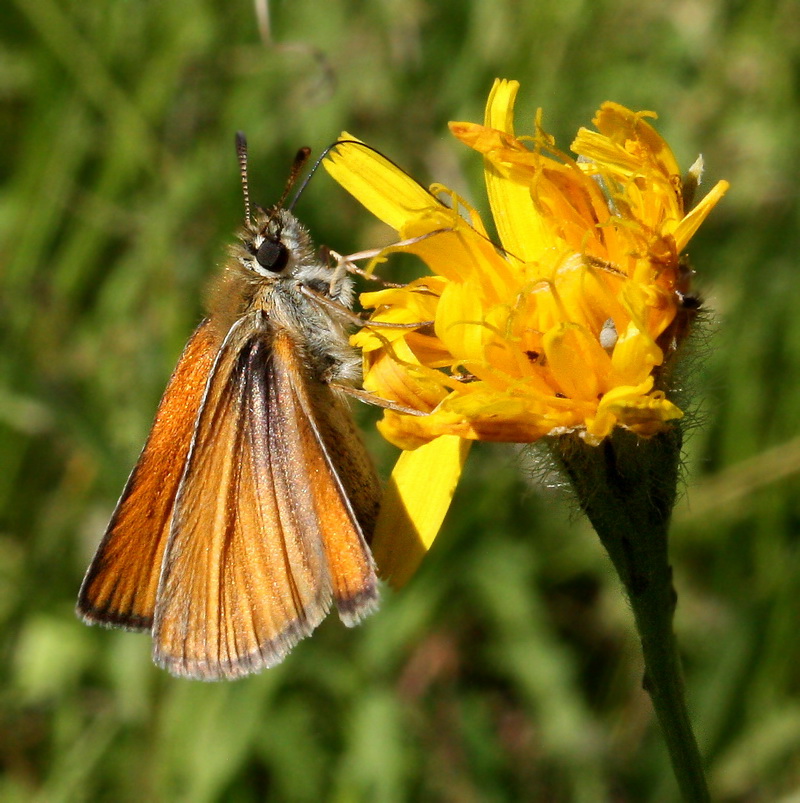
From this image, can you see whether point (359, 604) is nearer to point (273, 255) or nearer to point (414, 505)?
point (414, 505)

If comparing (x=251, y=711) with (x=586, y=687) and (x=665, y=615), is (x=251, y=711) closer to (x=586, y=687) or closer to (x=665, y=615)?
(x=586, y=687)

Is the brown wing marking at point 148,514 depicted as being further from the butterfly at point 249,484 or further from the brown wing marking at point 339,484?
the brown wing marking at point 339,484

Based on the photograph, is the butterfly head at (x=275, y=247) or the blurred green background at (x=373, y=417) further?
the blurred green background at (x=373, y=417)

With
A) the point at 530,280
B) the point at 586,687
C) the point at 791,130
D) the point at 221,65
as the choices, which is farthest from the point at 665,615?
the point at 221,65

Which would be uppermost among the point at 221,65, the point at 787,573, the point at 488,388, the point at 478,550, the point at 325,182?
the point at 488,388

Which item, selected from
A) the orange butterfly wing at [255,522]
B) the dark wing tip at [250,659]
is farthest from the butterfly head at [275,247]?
the dark wing tip at [250,659]

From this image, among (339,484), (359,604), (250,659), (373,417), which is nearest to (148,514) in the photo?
(250,659)
